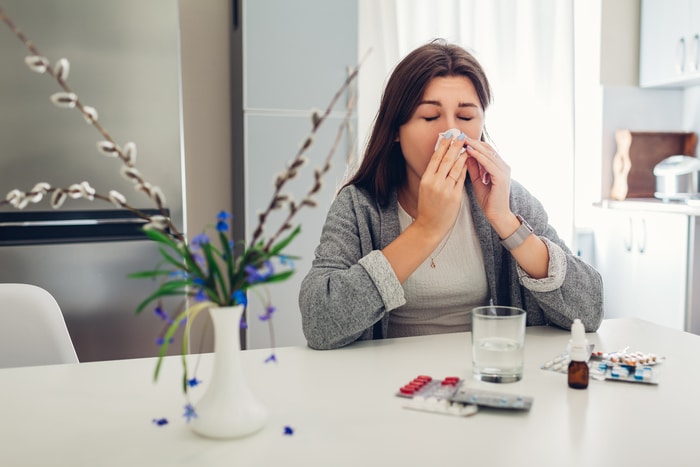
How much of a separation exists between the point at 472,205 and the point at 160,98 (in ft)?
4.31

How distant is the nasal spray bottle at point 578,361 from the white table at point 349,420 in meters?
0.01

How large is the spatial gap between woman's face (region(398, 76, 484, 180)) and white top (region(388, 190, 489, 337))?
21cm

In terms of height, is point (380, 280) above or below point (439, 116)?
below

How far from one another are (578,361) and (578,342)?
0.03m

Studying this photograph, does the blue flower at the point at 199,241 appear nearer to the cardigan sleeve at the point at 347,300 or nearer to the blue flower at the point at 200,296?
the blue flower at the point at 200,296

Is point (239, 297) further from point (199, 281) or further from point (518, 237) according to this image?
point (518, 237)

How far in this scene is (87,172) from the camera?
223 centimetres

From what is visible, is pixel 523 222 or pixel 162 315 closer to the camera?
pixel 162 315

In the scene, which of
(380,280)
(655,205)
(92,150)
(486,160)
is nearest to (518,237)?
(486,160)

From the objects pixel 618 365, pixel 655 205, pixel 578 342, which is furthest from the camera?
pixel 655 205

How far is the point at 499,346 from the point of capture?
3.11 ft

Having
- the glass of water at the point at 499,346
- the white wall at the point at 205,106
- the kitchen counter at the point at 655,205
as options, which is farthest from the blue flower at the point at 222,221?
the kitchen counter at the point at 655,205

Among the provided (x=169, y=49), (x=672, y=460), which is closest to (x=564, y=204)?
(x=169, y=49)

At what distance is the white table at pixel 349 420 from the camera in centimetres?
70
